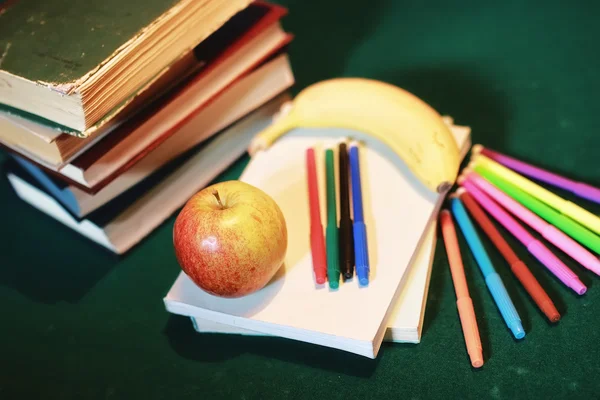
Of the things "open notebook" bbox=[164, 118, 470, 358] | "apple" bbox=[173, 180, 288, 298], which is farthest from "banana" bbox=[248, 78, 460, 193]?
"apple" bbox=[173, 180, 288, 298]

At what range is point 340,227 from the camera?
66 centimetres

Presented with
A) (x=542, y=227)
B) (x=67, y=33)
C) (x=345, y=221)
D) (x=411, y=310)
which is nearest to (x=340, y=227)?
(x=345, y=221)

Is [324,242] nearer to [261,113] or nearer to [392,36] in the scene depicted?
[261,113]

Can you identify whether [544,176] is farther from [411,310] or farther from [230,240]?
[230,240]

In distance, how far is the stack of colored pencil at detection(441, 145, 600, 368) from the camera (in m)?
0.60

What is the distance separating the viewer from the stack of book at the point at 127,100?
2.10ft

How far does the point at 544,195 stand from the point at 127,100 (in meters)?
0.47

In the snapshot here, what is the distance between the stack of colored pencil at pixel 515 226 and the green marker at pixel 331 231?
0.13 metres

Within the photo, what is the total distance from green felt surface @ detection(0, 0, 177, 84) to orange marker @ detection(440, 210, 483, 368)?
39 cm

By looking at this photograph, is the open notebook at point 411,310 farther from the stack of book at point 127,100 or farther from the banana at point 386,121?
the stack of book at point 127,100

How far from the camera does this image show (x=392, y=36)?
1.00 meters

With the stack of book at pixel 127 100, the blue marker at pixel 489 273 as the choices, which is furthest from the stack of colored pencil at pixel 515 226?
the stack of book at pixel 127 100

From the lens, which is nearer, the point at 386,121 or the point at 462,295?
the point at 462,295

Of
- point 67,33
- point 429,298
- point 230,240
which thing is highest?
point 67,33
